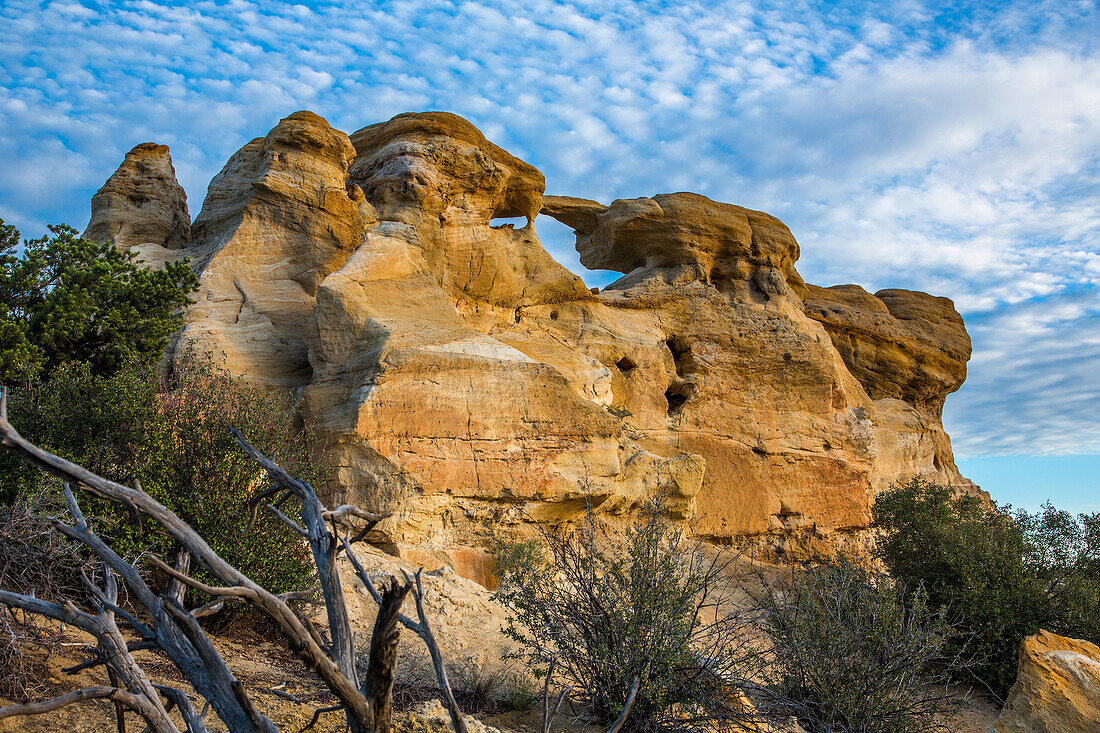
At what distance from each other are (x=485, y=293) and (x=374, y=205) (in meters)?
2.90

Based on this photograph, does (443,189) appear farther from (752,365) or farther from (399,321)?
(752,365)

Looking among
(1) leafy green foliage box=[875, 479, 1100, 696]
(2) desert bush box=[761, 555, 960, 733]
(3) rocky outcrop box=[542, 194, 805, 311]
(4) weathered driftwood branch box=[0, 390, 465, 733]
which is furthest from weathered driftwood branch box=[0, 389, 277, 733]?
(3) rocky outcrop box=[542, 194, 805, 311]

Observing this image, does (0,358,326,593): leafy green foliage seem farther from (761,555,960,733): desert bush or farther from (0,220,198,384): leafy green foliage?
(761,555,960,733): desert bush

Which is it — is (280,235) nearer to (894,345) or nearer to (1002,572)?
(1002,572)

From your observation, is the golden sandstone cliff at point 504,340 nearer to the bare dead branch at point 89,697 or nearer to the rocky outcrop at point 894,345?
the rocky outcrop at point 894,345

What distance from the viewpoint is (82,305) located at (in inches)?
440

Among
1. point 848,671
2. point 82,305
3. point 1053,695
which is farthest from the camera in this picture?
point 82,305

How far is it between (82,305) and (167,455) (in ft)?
14.4

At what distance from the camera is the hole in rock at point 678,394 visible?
18297mm

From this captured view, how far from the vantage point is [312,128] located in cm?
1463

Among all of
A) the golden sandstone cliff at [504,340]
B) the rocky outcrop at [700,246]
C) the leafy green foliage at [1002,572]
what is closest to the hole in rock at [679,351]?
the golden sandstone cliff at [504,340]

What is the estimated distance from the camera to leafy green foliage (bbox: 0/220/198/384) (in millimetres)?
10930

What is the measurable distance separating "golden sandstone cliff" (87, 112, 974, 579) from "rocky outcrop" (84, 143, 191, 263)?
0.14ft

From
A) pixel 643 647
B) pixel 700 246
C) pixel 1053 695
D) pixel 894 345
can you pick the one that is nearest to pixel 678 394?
pixel 700 246
